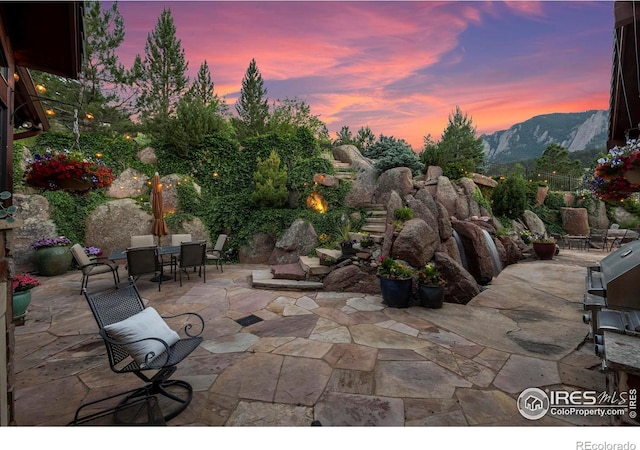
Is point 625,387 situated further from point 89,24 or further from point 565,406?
point 89,24

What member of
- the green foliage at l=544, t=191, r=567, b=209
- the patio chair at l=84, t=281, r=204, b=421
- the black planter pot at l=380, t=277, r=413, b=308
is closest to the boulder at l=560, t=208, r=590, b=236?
the green foliage at l=544, t=191, r=567, b=209

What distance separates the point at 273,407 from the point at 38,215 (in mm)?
10135

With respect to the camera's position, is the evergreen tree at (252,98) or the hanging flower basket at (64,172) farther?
the evergreen tree at (252,98)

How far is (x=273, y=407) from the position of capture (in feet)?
8.13

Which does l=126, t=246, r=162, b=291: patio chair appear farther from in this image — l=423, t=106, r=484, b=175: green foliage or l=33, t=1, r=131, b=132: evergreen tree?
l=423, t=106, r=484, b=175: green foliage

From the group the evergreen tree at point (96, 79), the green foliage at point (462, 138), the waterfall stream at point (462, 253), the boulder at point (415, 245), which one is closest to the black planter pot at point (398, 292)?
the boulder at point (415, 245)

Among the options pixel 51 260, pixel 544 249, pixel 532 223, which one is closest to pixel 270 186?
pixel 51 260

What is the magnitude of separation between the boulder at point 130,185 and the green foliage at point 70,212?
115 cm

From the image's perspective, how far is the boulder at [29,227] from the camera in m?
7.73

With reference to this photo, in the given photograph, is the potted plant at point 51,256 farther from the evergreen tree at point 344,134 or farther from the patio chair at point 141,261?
the evergreen tree at point 344,134

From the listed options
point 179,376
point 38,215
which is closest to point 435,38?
point 179,376

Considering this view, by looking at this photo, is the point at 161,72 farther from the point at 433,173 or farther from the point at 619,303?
the point at 619,303

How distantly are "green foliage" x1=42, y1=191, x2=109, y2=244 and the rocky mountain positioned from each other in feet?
274

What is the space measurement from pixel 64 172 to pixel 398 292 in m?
5.26
